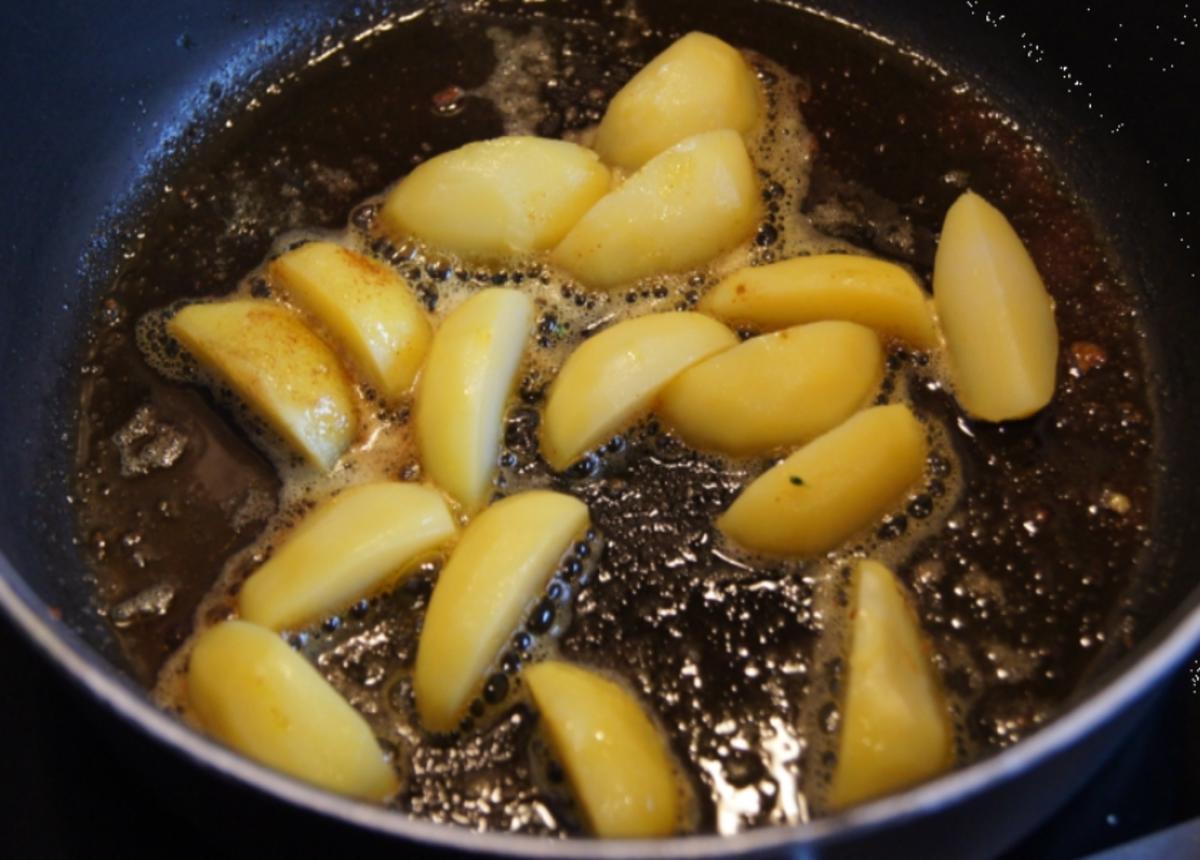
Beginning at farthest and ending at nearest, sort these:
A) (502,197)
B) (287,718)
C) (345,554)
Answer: (502,197) → (345,554) → (287,718)

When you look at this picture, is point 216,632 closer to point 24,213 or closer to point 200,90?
point 24,213

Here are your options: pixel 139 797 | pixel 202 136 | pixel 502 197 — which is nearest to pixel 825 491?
pixel 502 197

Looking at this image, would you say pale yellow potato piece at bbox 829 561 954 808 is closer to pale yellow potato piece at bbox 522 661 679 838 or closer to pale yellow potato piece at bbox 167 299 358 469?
pale yellow potato piece at bbox 522 661 679 838

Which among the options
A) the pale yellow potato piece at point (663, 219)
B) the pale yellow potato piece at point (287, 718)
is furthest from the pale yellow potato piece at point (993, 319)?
the pale yellow potato piece at point (287, 718)

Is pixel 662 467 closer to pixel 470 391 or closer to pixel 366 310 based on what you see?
pixel 470 391

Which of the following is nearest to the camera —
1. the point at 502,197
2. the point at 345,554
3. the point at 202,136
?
the point at 345,554

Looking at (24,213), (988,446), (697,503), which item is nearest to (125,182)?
(24,213)
